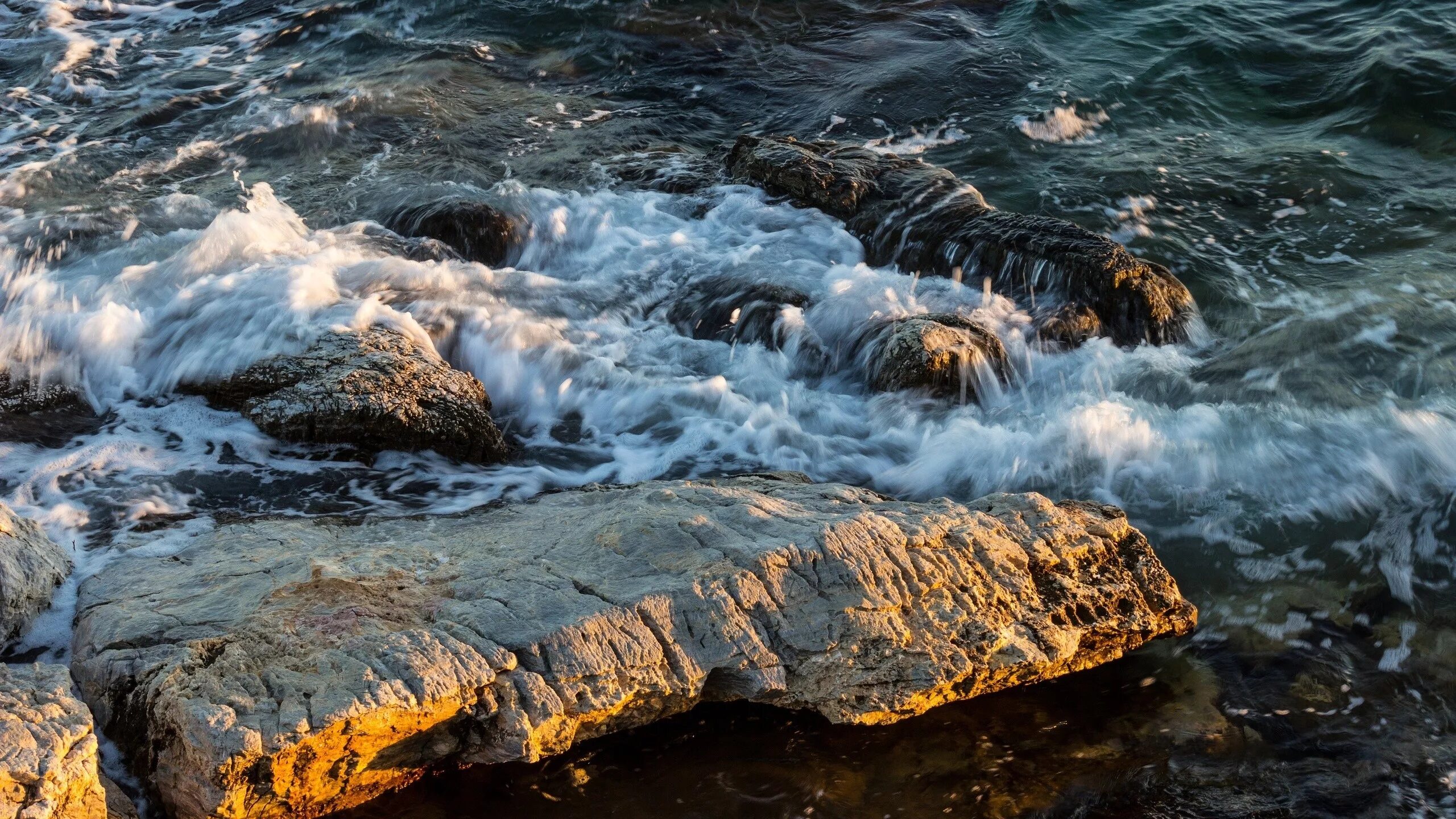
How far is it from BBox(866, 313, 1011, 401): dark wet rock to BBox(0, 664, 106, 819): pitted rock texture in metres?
4.24

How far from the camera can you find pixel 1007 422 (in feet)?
19.4

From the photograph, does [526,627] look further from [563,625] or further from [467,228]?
[467,228]

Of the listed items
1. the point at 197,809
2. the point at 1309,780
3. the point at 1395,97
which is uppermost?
the point at 1395,97

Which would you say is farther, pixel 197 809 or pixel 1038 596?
pixel 1038 596

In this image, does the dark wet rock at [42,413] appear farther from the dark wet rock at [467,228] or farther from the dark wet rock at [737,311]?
the dark wet rock at [737,311]

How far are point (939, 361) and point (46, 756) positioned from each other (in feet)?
14.9

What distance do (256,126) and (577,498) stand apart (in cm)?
649

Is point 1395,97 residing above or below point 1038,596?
above

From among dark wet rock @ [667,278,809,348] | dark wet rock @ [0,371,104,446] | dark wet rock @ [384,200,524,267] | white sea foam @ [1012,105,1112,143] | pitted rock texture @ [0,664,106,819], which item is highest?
white sea foam @ [1012,105,1112,143]

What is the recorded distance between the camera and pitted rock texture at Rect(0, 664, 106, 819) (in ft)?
8.84

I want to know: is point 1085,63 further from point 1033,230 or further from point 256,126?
point 256,126

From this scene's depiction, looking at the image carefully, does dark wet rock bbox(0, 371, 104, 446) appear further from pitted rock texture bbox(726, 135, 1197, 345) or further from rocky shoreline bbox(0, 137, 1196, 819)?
pitted rock texture bbox(726, 135, 1197, 345)

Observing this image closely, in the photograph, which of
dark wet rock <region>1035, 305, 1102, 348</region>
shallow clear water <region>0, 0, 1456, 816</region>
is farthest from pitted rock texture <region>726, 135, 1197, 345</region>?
shallow clear water <region>0, 0, 1456, 816</region>

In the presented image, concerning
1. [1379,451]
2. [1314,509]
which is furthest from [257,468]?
[1379,451]
